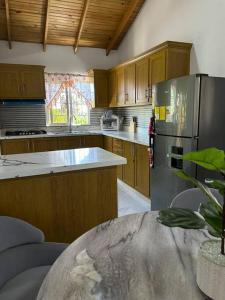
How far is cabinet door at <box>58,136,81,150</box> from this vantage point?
455 cm

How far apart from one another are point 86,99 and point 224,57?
3.29 metres

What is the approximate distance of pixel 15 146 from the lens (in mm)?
4285

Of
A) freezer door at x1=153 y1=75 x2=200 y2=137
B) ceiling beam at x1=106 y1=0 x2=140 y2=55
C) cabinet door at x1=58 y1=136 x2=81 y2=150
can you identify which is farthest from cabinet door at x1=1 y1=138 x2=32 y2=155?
ceiling beam at x1=106 y1=0 x2=140 y2=55

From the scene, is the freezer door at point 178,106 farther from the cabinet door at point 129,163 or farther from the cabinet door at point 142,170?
the cabinet door at point 129,163

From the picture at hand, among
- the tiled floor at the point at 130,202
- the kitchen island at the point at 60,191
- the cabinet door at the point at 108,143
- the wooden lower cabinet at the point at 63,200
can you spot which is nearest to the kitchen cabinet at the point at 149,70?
the cabinet door at the point at 108,143

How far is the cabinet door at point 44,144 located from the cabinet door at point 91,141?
0.56 metres

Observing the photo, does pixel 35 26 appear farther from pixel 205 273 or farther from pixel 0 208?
pixel 205 273

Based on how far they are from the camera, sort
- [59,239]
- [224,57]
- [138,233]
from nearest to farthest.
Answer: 1. [138,233]
2. [59,239]
3. [224,57]

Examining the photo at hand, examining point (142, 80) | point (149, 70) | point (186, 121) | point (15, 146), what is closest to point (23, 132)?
point (15, 146)

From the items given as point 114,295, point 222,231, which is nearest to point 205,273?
point 222,231

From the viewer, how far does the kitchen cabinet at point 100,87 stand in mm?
5000

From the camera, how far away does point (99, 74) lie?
5016 millimetres

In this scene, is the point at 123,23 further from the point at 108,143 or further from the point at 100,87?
the point at 108,143

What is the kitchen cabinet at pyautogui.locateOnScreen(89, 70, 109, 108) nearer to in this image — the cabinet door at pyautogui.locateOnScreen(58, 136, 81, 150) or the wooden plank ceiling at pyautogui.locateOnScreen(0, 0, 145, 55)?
the wooden plank ceiling at pyautogui.locateOnScreen(0, 0, 145, 55)
